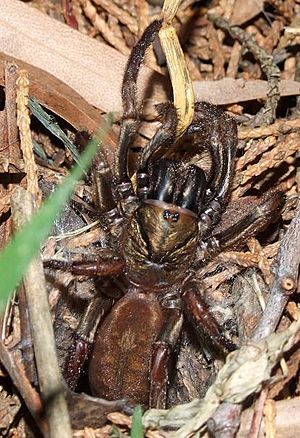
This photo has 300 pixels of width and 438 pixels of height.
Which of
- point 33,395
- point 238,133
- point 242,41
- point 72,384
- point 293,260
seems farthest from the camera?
point 242,41

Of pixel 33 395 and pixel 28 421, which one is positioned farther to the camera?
pixel 28 421

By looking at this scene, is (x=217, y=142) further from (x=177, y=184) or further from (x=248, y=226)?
(x=248, y=226)

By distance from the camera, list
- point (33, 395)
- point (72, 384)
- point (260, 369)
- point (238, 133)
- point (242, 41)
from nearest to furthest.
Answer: point (260, 369) → point (33, 395) → point (72, 384) → point (238, 133) → point (242, 41)

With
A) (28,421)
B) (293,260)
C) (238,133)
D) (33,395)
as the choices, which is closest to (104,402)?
(33,395)

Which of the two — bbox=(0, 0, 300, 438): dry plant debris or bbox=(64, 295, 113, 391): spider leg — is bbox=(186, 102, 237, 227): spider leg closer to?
bbox=(0, 0, 300, 438): dry plant debris

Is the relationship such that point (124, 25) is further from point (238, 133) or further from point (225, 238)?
point (225, 238)

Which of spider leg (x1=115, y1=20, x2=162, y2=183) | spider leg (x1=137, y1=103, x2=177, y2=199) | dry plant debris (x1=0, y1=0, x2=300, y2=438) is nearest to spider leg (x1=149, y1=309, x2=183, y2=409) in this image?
dry plant debris (x1=0, y1=0, x2=300, y2=438)

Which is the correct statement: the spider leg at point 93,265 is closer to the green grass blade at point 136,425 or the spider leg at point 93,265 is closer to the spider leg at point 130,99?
the spider leg at point 130,99
